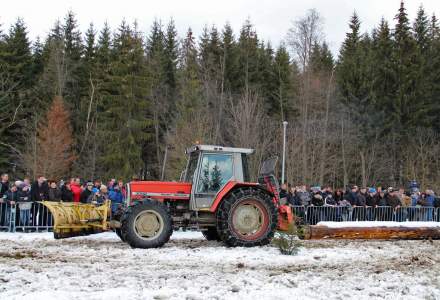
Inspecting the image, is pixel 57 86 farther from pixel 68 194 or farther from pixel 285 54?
pixel 68 194

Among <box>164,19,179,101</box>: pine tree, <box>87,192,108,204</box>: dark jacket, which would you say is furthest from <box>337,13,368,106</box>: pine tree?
<box>87,192,108,204</box>: dark jacket

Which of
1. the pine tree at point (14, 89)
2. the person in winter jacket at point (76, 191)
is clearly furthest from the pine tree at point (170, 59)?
the person in winter jacket at point (76, 191)

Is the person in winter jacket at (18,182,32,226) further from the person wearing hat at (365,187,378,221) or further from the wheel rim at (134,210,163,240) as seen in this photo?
the person wearing hat at (365,187,378,221)

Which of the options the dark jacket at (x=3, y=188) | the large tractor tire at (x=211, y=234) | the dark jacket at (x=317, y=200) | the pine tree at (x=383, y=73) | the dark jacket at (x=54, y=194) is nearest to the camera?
the large tractor tire at (x=211, y=234)

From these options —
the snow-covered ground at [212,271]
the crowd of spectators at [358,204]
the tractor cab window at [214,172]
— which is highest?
the tractor cab window at [214,172]

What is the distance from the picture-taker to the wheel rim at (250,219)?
12.8 metres

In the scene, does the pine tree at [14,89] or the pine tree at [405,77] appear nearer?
the pine tree at [14,89]

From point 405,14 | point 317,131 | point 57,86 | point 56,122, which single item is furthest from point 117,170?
point 405,14

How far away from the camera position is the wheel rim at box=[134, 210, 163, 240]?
480 inches

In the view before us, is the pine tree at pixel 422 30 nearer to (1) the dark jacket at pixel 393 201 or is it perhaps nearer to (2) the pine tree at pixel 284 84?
(2) the pine tree at pixel 284 84

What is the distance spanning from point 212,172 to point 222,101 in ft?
99.4

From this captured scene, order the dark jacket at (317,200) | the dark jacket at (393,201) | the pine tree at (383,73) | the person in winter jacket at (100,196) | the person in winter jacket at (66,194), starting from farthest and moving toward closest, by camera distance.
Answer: the pine tree at (383,73)
the dark jacket at (393,201)
the dark jacket at (317,200)
the person in winter jacket at (66,194)
the person in winter jacket at (100,196)

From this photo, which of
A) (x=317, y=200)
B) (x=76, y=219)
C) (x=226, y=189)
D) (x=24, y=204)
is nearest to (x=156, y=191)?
(x=226, y=189)

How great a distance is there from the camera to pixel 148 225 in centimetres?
1228
